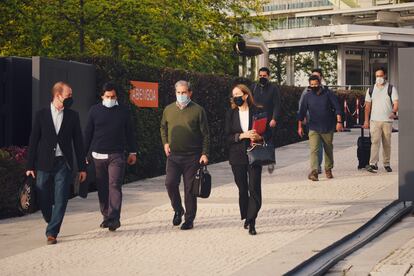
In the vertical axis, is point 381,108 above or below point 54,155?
above

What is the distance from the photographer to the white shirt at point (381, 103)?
60.6 feet

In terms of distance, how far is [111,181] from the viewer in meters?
11.7

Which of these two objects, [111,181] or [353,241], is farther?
[111,181]

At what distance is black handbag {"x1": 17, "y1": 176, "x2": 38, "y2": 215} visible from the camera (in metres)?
10.7

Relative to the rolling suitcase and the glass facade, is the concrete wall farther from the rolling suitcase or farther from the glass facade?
the glass facade

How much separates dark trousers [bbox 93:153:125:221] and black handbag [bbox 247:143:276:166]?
150 cm

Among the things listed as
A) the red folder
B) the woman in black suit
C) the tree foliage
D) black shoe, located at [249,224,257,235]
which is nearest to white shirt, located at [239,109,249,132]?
the woman in black suit

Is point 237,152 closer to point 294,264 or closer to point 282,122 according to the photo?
point 294,264

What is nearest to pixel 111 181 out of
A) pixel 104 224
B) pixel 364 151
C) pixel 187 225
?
pixel 104 224

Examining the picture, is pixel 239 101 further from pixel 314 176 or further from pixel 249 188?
pixel 314 176

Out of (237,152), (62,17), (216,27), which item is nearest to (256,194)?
(237,152)

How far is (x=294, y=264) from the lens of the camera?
9.20 metres

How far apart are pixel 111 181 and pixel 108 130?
0.59 metres

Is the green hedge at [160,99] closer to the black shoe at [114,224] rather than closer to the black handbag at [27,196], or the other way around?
the black shoe at [114,224]
